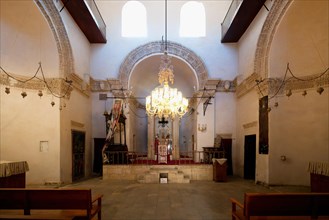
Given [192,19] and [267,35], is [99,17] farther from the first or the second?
[267,35]

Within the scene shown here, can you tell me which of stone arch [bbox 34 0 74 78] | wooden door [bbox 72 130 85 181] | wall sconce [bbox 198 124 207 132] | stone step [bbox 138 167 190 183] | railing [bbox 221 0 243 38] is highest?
railing [bbox 221 0 243 38]

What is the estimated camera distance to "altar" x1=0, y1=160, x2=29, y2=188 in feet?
21.6

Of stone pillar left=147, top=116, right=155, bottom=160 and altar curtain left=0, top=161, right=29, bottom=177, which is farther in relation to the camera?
stone pillar left=147, top=116, right=155, bottom=160

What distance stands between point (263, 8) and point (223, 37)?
3.09 m

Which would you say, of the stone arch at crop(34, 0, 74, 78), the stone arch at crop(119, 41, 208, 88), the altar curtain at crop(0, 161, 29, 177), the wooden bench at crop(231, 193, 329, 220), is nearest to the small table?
the stone arch at crop(119, 41, 208, 88)

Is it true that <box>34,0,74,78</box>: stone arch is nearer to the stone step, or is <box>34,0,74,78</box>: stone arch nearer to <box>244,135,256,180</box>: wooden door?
the stone step

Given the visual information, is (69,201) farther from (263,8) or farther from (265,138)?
(263,8)

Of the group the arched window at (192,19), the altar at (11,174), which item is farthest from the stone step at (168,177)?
the arched window at (192,19)

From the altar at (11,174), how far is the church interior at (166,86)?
1.8 inches

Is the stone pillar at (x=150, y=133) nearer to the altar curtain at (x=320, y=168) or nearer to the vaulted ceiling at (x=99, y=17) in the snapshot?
the vaulted ceiling at (x=99, y=17)

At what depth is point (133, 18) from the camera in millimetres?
13984

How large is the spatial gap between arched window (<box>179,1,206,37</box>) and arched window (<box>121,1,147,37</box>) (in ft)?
6.46

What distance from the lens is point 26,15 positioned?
355 inches

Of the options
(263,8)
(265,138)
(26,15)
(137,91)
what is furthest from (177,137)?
(26,15)
